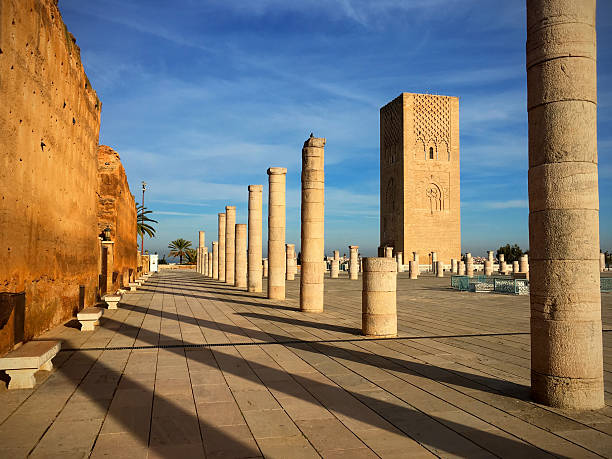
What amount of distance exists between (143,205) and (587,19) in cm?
4448

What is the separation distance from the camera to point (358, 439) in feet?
12.3

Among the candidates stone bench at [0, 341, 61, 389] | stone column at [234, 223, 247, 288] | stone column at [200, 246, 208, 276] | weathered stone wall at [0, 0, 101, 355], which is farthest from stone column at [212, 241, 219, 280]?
stone bench at [0, 341, 61, 389]

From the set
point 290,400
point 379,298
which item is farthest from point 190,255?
point 290,400

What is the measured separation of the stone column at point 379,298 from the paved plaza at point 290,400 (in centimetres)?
34

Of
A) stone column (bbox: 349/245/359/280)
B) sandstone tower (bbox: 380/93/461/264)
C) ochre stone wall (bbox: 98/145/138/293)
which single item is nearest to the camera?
ochre stone wall (bbox: 98/145/138/293)

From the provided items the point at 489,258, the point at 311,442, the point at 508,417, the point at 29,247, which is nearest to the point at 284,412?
the point at 311,442

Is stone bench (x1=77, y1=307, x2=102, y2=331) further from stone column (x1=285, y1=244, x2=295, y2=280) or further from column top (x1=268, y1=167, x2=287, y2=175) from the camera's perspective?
stone column (x1=285, y1=244, x2=295, y2=280)

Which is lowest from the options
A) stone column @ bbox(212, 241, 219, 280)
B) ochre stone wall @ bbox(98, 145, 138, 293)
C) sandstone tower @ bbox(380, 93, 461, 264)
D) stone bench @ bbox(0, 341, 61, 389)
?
stone bench @ bbox(0, 341, 61, 389)

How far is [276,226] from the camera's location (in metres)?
16.3

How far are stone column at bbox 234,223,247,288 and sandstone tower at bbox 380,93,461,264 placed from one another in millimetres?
30478

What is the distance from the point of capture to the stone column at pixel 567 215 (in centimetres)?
465

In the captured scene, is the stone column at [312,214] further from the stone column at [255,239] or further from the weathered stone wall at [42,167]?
the stone column at [255,239]

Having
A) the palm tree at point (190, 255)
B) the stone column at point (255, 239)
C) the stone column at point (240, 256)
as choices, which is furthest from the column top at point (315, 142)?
the palm tree at point (190, 255)

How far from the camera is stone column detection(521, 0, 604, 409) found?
15.3 ft
